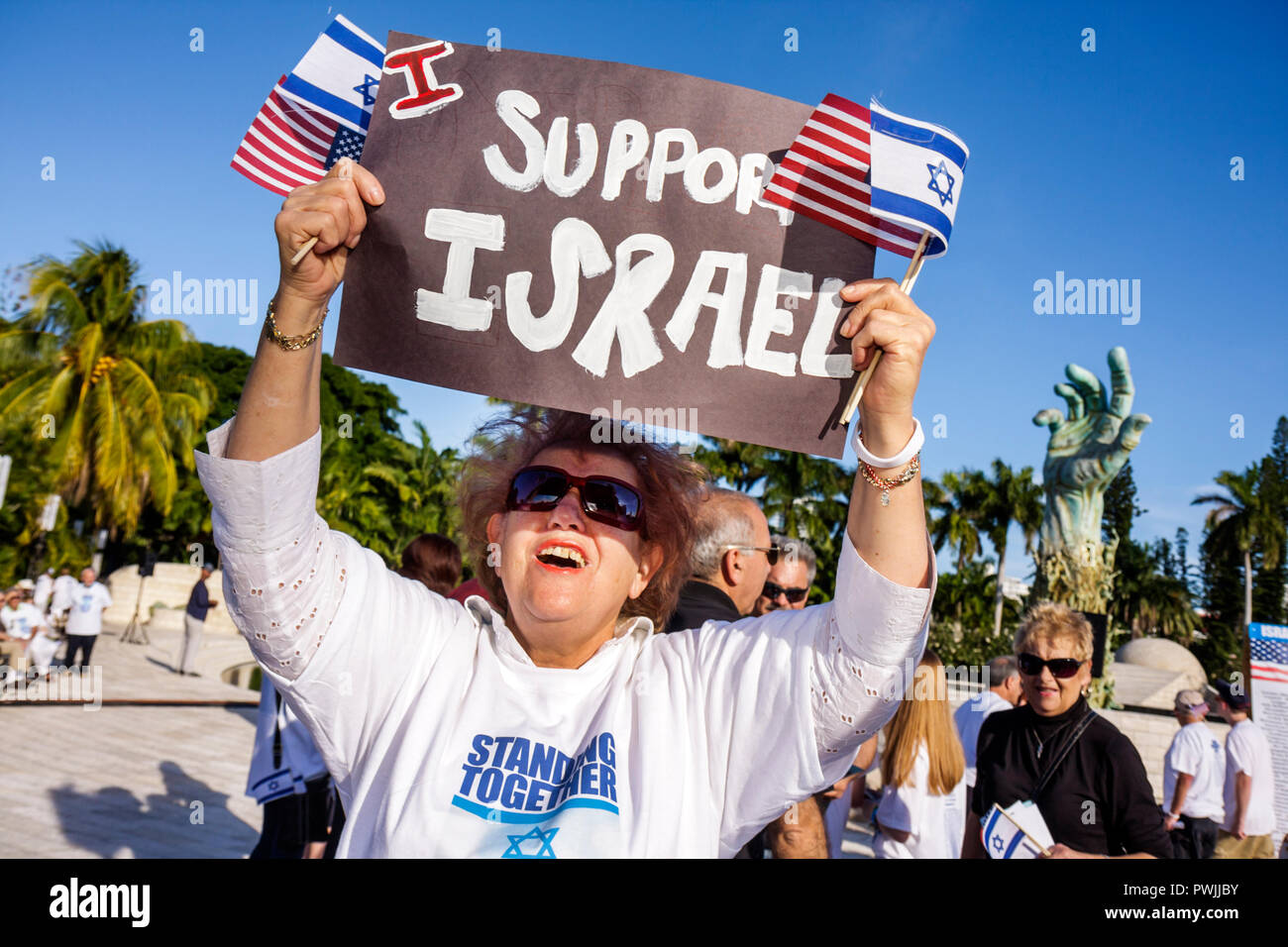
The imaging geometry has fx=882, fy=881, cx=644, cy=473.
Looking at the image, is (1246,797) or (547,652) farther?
(1246,797)

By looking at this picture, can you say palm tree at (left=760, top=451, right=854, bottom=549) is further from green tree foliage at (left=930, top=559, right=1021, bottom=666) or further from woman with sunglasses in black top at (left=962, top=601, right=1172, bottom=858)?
woman with sunglasses in black top at (left=962, top=601, right=1172, bottom=858)

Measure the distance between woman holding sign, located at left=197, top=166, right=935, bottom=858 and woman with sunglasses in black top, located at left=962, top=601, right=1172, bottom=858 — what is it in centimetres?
248

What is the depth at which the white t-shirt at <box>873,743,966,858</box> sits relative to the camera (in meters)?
4.82

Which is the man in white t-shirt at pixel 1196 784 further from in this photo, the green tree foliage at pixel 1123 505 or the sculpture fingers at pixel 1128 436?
the green tree foliage at pixel 1123 505

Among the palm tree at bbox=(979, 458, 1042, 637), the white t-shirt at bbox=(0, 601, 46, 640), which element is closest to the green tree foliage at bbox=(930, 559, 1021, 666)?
the palm tree at bbox=(979, 458, 1042, 637)

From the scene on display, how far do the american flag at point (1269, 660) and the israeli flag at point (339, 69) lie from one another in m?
5.32

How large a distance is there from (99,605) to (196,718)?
9.67ft

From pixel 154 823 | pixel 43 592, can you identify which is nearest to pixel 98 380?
pixel 43 592

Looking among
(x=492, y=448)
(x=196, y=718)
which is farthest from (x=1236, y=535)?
(x=492, y=448)

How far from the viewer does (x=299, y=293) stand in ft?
6.50

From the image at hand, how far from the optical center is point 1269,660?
16.2 feet

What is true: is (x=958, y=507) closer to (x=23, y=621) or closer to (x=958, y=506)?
(x=958, y=506)

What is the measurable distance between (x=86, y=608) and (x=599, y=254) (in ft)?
52.1

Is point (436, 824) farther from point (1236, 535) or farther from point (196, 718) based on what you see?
point (1236, 535)
